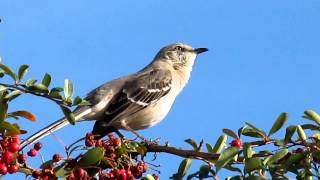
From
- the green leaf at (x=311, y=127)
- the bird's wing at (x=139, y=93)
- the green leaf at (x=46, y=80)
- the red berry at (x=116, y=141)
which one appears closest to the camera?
the green leaf at (x=46, y=80)

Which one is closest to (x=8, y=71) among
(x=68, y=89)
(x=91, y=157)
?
(x=68, y=89)

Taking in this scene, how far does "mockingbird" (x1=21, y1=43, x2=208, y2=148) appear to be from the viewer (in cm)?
809

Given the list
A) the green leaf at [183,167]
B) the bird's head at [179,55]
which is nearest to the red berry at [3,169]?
the green leaf at [183,167]

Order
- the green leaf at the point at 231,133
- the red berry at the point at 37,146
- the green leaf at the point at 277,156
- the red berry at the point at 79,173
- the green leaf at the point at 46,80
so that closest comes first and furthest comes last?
the green leaf at the point at 277,156 → the green leaf at the point at 46,80 → the red berry at the point at 79,173 → the green leaf at the point at 231,133 → the red berry at the point at 37,146

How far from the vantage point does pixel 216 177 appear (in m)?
3.68

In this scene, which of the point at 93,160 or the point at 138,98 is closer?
the point at 93,160

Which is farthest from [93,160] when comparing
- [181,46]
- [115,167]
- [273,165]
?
[181,46]

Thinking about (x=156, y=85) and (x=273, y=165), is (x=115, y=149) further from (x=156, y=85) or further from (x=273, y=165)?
(x=156, y=85)

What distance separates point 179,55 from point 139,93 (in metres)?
2.06

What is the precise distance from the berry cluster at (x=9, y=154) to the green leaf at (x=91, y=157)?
391 mm

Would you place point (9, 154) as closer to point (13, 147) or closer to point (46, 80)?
point (13, 147)

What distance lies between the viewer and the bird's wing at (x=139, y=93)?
329 inches

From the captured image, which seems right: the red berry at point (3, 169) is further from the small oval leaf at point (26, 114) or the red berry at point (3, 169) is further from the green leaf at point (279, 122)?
the green leaf at point (279, 122)

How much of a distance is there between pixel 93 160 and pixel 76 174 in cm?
13
